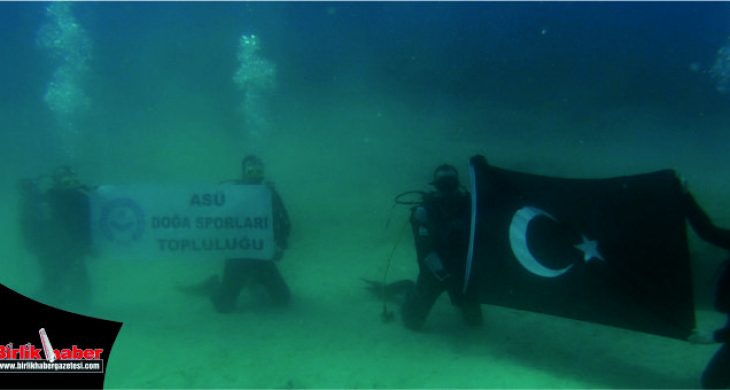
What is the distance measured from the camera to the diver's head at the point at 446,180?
5680mm

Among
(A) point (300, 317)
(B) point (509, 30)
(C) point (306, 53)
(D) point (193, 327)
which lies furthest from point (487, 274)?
(C) point (306, 53)

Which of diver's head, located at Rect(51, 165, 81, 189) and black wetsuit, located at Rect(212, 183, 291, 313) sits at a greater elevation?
diver's head, located at Rect(51, 165, 81, 189)

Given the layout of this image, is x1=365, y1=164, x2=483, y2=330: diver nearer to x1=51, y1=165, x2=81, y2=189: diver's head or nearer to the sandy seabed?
the sandy seabed

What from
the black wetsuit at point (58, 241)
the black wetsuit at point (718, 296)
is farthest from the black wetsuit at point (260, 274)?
the black wetsuit at point (718, 296)

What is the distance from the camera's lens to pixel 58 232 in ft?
24.1

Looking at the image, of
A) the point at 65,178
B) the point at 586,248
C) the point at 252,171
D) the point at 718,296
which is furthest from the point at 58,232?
the point at 718,296

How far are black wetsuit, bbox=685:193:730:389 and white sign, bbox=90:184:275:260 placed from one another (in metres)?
4.75

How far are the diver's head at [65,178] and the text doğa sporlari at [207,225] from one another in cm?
182

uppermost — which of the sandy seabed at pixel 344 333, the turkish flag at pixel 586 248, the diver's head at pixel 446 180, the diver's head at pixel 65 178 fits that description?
the diver's head at pixel 65 178

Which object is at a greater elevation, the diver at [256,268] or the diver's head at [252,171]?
the diver's head at [252,171]

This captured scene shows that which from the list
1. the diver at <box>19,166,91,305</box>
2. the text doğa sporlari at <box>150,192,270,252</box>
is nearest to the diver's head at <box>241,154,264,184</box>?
the text doğa sporlari at <box>150,192,270,252</box>

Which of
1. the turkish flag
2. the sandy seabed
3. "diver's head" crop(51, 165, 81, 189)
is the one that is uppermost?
"diver's head" crop(51, 165, 81, 189)

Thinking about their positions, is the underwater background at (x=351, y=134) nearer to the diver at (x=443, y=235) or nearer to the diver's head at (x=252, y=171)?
the diver at (x=443, y=235)

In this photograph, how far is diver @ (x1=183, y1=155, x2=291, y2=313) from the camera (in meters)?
6.66
